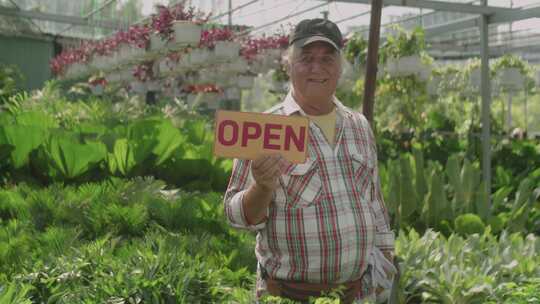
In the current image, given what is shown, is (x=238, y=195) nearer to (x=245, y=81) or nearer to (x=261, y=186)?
(x=261, y=186)

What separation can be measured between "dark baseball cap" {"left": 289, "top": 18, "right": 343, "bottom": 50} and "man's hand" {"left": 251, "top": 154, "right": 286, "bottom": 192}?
1.40ft

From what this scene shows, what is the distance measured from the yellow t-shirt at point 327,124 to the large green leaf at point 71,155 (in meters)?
2.19

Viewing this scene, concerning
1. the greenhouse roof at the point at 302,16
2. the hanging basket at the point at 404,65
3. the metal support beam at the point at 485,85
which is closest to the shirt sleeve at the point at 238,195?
the metal support beam at the point at 485,85

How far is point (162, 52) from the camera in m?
7.32

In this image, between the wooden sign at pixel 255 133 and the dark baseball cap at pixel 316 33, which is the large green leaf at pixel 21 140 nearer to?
the dark baseball cap at pixel 316 33

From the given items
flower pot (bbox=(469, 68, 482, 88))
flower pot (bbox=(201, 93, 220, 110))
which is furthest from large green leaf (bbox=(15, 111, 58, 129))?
flower pot (bbox=(201, 93, 220, 110))

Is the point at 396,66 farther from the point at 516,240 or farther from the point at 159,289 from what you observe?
the point at 159,289

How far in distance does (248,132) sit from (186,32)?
4.91 m

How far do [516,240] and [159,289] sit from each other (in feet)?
7.32

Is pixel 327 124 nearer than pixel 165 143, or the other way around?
pixel 327 124

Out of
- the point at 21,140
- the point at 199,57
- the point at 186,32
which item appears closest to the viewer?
the point at 21,140

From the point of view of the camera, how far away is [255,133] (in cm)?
153

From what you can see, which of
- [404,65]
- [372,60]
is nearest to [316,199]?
[372,60]

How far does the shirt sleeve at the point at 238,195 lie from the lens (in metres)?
1.79
